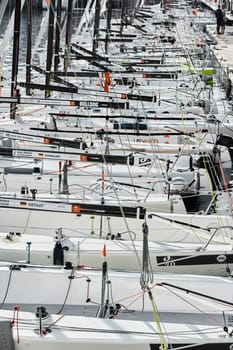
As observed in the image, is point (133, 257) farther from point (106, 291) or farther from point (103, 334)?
point (103, 334)

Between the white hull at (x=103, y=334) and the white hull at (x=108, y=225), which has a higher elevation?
the white hull at (x=103, y=334)

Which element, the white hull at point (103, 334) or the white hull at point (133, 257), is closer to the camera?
the white hull at point (103, 334)

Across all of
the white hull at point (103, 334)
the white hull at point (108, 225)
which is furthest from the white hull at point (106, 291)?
the white hull at point (108, 225)

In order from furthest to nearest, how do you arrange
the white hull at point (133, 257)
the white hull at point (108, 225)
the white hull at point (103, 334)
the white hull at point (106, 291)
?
the white hull at point (108, 225) < the white hull at point (133, 257) < the white hull at point (106, 291) < the white hull at point (103, 334)

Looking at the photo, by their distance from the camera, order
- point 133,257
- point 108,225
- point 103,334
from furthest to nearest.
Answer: point 108,225, point 133,257, point 103,334

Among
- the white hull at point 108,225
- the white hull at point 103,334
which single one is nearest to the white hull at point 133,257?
the white hull at point 108,225

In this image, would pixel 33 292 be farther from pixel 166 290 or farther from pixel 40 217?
pixel 40 217

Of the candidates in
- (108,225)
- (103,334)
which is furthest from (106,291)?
(108,225)

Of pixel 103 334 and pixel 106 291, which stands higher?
pixel 103 334

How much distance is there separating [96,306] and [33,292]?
42.8 inches

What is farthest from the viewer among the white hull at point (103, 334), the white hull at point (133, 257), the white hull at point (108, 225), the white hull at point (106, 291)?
the white hull at point (108, 225)

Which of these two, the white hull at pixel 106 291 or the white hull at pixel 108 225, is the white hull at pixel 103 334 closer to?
the white hull at pixel 106 291

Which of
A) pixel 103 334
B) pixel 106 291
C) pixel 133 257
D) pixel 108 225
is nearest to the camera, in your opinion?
pixel 103 334

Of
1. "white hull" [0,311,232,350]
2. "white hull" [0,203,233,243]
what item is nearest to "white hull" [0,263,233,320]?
"white hull" [0,311,232,350]
